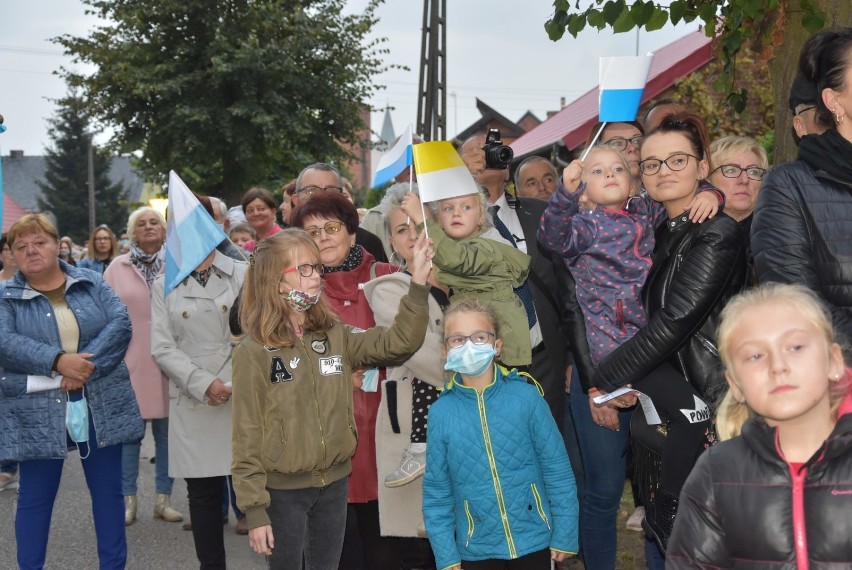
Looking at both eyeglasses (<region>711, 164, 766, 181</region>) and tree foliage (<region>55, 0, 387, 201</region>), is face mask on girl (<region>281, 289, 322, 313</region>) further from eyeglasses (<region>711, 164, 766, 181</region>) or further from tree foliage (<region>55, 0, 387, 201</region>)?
tree foliage (<region>55, 0, 387, 201</region>)

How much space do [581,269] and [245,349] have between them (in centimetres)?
148

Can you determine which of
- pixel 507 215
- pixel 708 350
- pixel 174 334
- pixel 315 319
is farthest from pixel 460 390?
pixel 174 334

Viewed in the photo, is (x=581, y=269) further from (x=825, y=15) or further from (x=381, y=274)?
(x=825, y=15)

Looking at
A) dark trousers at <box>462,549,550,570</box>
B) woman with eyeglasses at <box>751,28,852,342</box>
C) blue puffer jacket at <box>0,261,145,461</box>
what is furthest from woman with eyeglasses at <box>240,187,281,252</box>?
woman with eyeglasses at <box>751,28,852,342</box>

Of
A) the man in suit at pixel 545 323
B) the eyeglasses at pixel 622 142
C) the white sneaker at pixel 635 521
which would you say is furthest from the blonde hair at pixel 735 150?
the white sneaker at pixel 635 521

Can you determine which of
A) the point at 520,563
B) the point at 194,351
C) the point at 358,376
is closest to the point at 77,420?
the point at 194,351

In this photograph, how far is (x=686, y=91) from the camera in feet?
48.2

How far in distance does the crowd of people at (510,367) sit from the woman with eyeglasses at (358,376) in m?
0.01

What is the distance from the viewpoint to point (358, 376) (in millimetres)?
4762

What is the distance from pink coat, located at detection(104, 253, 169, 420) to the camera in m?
7.33

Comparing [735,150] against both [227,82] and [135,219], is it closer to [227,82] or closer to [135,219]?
[135,219]

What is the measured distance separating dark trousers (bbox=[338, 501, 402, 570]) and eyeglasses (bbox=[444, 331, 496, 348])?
126cm

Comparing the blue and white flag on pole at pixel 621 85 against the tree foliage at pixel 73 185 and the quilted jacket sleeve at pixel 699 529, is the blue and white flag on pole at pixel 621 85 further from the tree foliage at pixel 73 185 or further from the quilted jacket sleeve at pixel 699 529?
the tree foliage at pixel 73 185

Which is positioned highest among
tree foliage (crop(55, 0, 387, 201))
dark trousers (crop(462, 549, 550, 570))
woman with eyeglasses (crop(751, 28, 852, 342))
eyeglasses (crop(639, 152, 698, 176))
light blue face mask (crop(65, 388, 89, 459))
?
tree foliage (crop(55, 0, 387, 201))
